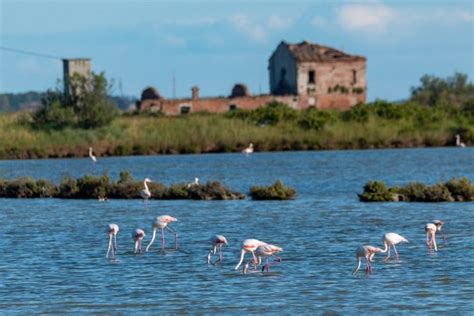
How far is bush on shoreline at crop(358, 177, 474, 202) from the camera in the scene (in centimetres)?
3119

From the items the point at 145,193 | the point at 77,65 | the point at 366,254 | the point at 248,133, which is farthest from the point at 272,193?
the point at 77,65

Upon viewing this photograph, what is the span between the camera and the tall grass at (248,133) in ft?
207

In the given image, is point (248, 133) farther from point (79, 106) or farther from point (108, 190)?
point (108, 190)

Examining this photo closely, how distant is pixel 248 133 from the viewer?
2571 inches

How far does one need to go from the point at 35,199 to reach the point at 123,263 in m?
15.4

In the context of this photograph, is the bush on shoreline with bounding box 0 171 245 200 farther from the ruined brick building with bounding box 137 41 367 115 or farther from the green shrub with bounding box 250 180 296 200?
the ruined brick building with bounding box 137 41 367 115

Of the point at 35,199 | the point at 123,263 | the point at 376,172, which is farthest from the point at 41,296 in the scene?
the point at 376,172

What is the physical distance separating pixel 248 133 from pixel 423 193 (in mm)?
34181

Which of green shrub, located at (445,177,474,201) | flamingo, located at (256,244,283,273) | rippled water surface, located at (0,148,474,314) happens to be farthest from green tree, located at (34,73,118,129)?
flamingo, located at (256,244,283,273)

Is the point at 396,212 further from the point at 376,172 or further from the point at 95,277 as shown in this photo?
the point at 376,172

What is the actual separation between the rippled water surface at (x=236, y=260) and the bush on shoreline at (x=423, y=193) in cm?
54

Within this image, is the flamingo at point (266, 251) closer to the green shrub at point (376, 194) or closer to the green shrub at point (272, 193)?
the green shrub at point (376, 194)

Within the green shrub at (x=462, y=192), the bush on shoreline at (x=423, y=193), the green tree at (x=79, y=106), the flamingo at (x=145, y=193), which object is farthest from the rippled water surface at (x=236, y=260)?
the green tree at (x=79, y=106)

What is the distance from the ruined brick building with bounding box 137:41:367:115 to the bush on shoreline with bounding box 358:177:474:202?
162 feet
